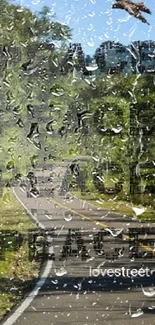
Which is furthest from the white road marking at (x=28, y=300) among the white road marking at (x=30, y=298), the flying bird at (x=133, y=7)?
the flying bird at (x=133, y=7)

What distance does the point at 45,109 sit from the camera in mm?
6707

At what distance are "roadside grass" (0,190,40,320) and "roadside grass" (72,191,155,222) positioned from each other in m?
0.96

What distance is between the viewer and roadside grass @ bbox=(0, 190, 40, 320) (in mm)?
4391

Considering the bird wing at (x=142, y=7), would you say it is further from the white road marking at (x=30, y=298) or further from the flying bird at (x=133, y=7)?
the white road marking at (x=30, y=298)

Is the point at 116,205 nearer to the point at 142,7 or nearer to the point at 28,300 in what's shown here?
the point at 28,300

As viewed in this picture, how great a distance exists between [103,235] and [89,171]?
1013mm

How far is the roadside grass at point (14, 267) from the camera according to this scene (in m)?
4.39

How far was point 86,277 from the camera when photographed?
5.12 meters

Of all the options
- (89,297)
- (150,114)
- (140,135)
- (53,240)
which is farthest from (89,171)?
(150,114)

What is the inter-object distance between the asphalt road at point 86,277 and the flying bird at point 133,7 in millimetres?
1622

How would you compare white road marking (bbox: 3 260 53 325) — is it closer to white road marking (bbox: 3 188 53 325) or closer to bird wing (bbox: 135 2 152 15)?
white road marking (bbox: 3 188 53 325)

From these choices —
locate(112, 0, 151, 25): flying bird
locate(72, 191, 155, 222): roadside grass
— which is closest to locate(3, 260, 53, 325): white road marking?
locate(112, 0, 151, 25): flying bird

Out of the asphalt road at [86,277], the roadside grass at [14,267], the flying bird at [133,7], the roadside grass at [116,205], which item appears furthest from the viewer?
the roadside grass at [116,205]

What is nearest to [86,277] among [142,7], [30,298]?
[30,298]
